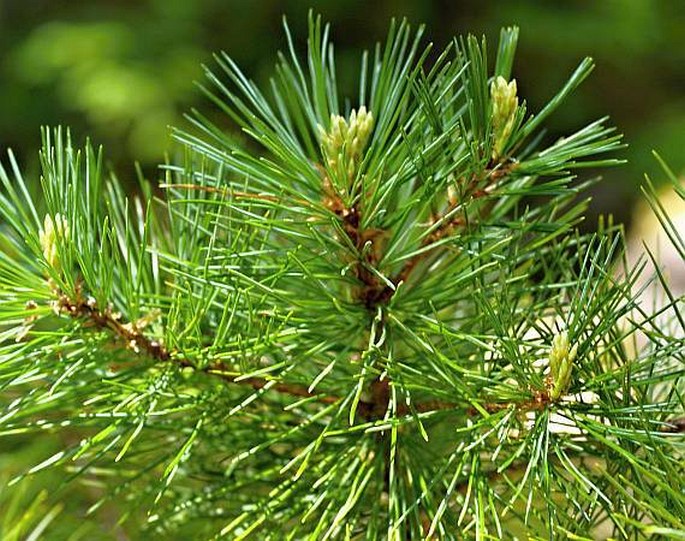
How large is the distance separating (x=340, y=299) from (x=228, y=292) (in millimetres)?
43

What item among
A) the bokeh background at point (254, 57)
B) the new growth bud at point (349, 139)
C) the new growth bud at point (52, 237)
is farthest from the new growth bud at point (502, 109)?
the bokeh background at point (254, 57)

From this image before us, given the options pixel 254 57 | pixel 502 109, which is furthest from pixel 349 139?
pixel 254 57

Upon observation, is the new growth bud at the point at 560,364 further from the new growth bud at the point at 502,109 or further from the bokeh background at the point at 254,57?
the bokeh background at the point at 254,57

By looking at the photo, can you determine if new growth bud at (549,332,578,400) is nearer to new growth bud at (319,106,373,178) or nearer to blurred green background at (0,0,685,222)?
new growth bud at (319,106,373,178)

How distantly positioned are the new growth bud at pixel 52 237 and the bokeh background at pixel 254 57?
154cm

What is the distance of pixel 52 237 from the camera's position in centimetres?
32

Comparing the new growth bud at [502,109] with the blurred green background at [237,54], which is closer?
the new growth bud at [502,109]

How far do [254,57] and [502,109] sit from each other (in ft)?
6.40

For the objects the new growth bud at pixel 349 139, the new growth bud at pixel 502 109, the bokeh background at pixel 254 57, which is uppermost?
the new growth bud at pixel 502 109

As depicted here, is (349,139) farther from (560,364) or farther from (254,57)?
(254,57)

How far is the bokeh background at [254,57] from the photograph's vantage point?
1.95m

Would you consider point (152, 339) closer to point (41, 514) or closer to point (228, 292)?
point (228, 292)

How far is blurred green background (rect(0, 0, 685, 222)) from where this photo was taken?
6.39 ft

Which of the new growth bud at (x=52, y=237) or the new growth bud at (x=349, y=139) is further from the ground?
the new growth bud at (x=349, y=139)
